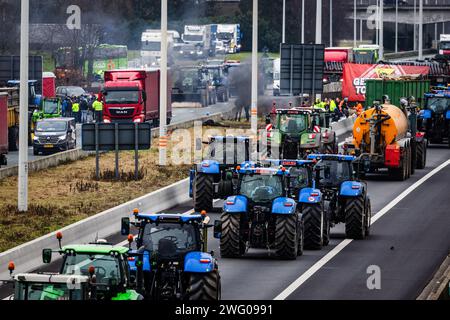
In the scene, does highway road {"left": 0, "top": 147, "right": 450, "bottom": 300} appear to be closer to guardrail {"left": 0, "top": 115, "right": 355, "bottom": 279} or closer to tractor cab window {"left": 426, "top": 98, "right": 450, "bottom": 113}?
guardrail {"left": 0, "top": 115, "right": 355, "bottom": 279}

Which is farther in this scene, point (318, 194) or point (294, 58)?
point (294, 58)

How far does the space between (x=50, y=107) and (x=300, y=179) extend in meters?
36.9

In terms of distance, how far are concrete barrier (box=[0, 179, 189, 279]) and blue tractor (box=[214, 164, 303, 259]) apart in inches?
155

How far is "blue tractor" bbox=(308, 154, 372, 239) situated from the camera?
3575 cm

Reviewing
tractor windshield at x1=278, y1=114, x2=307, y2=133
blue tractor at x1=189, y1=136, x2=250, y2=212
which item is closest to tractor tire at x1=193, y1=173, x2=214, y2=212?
blue tractor at x1=189, y1=136, x2=250, y2=212

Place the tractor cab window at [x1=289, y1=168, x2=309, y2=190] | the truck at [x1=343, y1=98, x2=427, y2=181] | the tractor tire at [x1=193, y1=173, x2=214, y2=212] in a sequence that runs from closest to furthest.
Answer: the tractor cab window at [x1=289, y1=168, x2=309, y2=190]
the tractor tire at [x1=193, y1=173, x2=214, y2=212]
the truck at [x1=343, y1=98, x2=427, y2=181]

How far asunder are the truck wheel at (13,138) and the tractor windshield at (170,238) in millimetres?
38368

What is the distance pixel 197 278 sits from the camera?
2388 cm

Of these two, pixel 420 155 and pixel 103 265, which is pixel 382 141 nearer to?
pixel 420 155

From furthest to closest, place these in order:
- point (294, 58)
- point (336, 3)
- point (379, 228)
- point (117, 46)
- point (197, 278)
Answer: point (336, 3), point (117, 46), point (294, 58), point (379, 228), point (197, 278)

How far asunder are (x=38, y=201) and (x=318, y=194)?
1111 centimetres

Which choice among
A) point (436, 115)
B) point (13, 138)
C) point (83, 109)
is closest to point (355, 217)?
point (436, 115)

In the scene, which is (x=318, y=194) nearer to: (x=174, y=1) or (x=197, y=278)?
(x=197, y=278)
